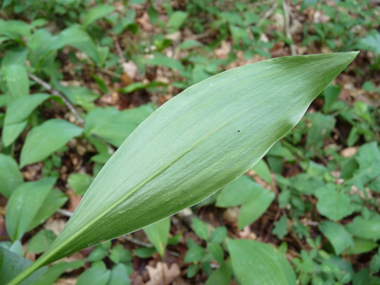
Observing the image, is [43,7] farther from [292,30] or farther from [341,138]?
[341,138]

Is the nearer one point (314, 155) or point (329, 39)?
point (314, 155)

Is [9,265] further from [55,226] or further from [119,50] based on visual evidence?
[119,50]

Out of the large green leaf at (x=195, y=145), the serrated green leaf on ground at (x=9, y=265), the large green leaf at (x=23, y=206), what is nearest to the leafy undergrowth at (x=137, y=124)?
the large green leaf at (x=23, y=206)

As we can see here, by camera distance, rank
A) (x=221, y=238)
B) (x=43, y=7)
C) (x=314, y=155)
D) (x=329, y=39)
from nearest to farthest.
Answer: (x=221, y=238)
(x=314, y=155)
(x=43, y=7)
(x=329, y=39)

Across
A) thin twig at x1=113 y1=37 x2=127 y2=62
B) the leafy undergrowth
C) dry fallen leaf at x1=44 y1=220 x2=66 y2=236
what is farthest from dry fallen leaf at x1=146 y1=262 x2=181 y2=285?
thin twig at x1=113 y1=37 x2=127 y2=62

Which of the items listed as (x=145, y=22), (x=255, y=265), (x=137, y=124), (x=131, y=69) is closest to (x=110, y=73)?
(x=131, y=69)

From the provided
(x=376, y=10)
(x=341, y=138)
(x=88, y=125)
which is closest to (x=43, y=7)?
(x=88, y=125)

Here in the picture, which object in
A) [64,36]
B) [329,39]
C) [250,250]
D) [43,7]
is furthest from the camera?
[329,39]
